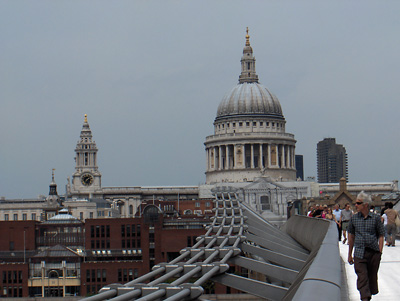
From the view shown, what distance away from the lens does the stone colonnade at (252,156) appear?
19262cm

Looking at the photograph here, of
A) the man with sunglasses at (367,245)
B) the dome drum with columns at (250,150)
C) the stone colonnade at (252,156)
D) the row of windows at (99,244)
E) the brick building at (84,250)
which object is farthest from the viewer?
the stone colonnade at (252,156)

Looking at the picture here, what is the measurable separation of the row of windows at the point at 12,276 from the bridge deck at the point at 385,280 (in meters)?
81.0

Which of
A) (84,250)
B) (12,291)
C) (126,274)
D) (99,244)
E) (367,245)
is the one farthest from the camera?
(99,244)

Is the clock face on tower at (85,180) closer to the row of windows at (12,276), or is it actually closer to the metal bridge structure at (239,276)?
the row of windows at (12,276)

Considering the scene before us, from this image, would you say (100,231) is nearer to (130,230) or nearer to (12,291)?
(130,230)

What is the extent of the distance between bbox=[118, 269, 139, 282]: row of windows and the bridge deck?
7725cm

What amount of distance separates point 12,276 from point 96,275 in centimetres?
902

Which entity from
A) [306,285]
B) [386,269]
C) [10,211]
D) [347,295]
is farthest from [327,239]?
[10,211]

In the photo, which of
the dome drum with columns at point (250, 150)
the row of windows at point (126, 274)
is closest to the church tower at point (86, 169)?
the dome drum with columns at point (250, 150)

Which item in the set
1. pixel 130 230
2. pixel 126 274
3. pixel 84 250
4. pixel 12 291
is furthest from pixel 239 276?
pixel 84 250

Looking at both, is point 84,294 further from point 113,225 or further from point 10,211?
point 10,211

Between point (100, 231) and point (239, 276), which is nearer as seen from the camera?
point (239, 276)

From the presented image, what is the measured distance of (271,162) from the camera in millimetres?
193000

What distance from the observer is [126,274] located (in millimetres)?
100938
